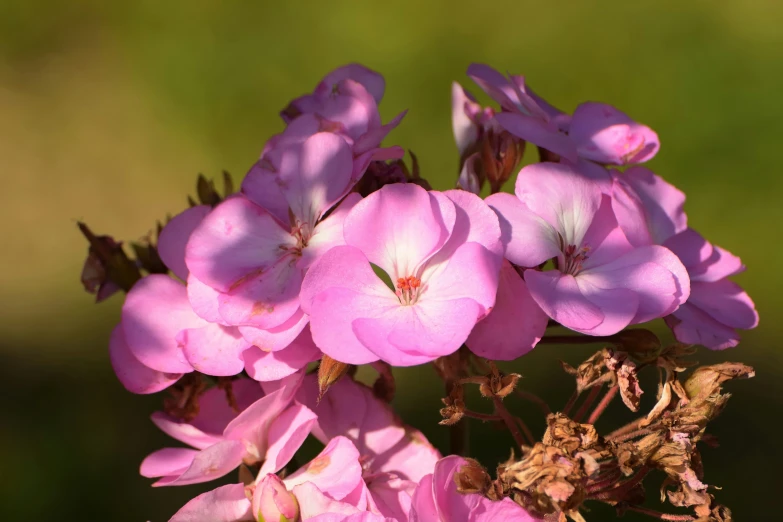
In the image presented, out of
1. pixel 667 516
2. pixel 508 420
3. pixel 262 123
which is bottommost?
pixel 262 123

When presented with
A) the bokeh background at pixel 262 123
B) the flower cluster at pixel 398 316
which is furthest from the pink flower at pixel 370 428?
the bokeh background at pixel 262 123

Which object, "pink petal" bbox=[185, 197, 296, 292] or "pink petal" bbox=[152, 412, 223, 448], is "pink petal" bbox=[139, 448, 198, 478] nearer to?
"pink petal" bbox=[152, 412, 223, 448]

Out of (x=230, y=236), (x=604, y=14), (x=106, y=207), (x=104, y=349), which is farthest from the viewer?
(x=604, y=14)

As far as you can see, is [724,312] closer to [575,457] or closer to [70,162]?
[575,457]

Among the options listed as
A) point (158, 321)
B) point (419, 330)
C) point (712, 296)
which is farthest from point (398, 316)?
point (712, 296)

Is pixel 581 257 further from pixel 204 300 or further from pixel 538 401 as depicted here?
pixel 204 300

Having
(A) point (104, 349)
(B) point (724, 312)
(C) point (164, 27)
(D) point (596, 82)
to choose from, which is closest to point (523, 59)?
(D) point (596, 82)

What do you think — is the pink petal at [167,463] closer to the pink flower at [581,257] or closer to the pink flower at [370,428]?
the pink flower at [370,428]
